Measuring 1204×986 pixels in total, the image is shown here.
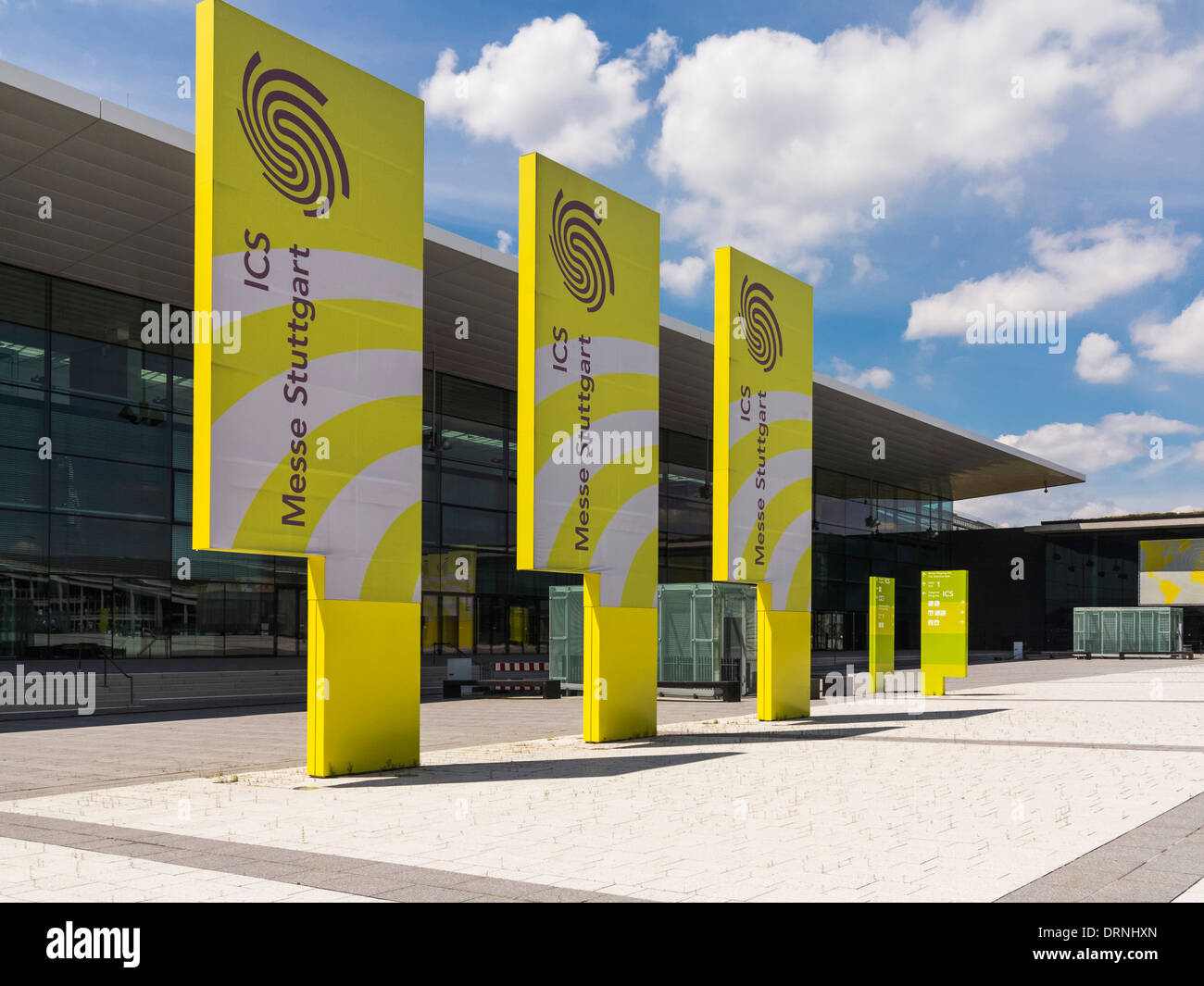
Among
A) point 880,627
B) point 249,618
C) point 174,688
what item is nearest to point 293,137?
point 174,688

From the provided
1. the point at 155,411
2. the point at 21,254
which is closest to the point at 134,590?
the point at 155,411

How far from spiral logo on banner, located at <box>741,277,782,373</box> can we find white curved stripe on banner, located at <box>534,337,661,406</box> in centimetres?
291

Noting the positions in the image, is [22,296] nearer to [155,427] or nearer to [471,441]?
[155,427]

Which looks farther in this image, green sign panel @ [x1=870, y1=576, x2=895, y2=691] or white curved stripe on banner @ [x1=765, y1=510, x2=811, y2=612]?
green sign panel @ [x1=870, y1=576, x2=895, y2=691]

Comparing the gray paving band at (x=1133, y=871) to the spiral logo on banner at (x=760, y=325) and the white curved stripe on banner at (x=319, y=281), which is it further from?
the spiral logo on banner at (x=760, y=325)

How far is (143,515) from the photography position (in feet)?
97.5

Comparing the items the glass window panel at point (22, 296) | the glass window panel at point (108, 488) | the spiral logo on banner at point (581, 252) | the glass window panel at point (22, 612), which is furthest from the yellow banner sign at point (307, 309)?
the glass window panel at point (108, 488)

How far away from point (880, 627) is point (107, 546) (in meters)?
19.3

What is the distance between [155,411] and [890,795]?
80.7ft

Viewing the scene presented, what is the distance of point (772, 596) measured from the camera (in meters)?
20.3

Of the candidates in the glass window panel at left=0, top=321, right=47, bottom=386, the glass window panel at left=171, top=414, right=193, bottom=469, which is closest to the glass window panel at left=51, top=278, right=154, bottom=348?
the glass window panel at left=0, top=321, right=47, bottom=386

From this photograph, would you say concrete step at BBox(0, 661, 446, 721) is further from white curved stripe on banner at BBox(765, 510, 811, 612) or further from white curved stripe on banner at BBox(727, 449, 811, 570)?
white curved stripe on banner at BBox(727, 449, 811, 570)

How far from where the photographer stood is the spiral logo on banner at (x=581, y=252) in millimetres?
15531

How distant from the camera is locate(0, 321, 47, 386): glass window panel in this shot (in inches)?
1059
